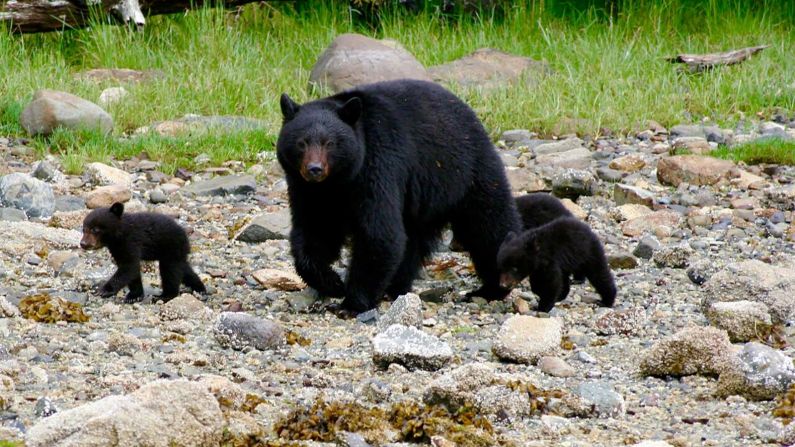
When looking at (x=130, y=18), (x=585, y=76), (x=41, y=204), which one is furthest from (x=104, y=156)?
(x=585, y=76)

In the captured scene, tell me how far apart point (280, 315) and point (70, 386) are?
185cm

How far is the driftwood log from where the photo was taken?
12.4m

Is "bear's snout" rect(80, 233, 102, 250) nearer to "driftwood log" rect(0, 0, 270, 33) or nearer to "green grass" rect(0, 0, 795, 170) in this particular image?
"green grass" rect(0, 0, 795, 170)

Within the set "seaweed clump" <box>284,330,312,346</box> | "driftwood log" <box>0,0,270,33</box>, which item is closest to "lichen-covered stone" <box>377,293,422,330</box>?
"seaweed clump" <box>284,330,312,346</box>

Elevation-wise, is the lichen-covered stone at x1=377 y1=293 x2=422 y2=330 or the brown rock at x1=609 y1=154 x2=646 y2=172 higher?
the lichen-covered stone at x1=377 y1=293 x2=422 y2=330

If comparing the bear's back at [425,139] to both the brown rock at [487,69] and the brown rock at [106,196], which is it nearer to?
the brown rock at [106,196]

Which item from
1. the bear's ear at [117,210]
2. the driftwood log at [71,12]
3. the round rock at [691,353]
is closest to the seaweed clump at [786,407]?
the round rock at [691,353]

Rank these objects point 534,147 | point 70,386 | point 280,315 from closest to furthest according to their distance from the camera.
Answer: point 70,386, point 280,315, point 534,147

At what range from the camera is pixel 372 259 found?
6.87 meters

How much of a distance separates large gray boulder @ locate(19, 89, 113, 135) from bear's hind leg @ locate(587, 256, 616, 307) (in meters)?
5.37

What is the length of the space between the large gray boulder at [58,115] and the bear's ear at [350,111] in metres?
4.53

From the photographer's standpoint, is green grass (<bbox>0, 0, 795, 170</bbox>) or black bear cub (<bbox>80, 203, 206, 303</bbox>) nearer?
black bear cub (<bbox>80, 203, 206, 303</bbox>)

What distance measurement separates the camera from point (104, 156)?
10195 mm

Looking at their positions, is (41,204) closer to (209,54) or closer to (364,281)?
(364,281)
